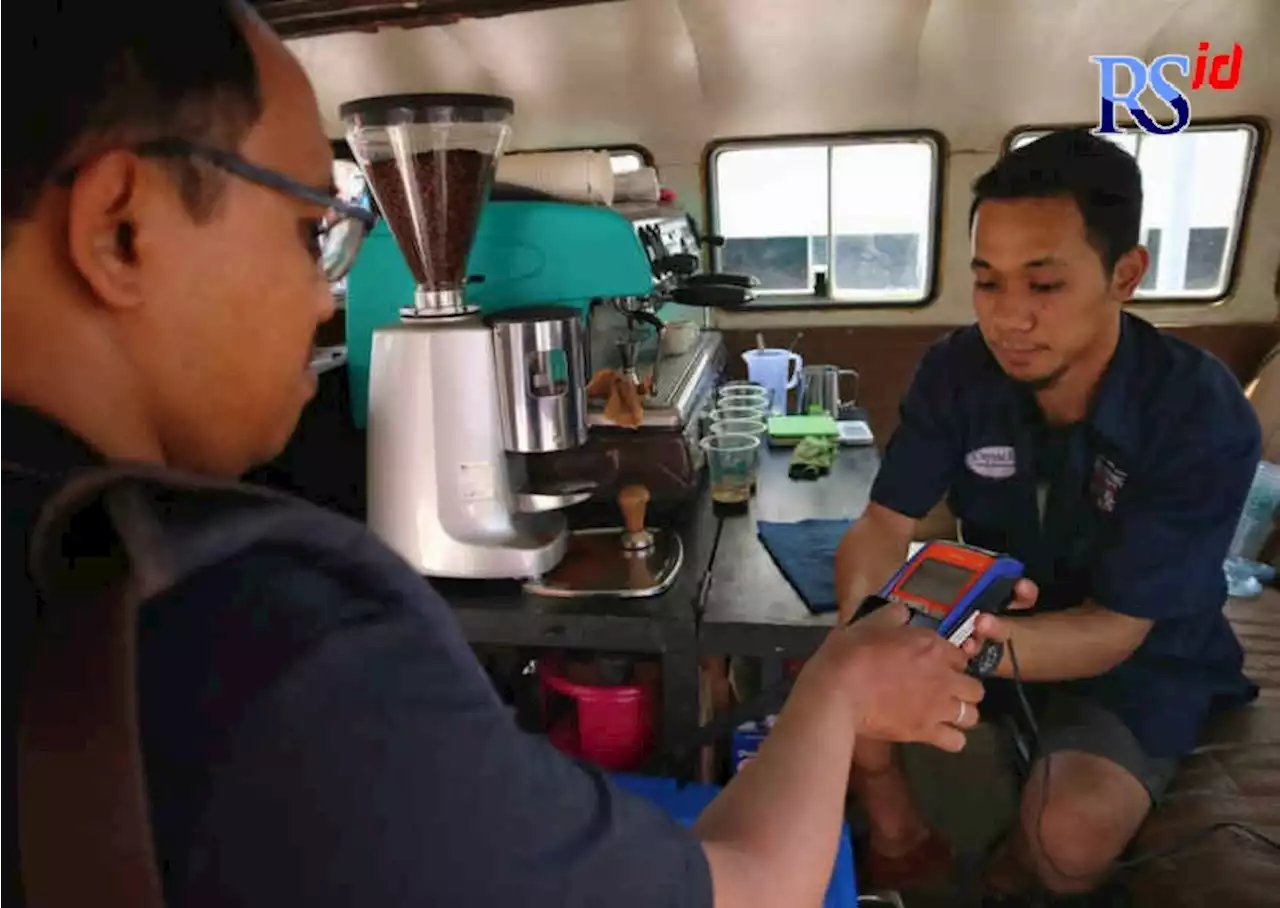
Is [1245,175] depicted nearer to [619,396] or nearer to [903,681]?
[619,396]

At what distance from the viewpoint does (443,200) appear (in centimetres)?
141

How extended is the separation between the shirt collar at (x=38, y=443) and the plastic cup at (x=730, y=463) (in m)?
1.38

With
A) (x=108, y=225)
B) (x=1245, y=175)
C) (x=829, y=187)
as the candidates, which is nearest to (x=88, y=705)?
(x=108, y=225)

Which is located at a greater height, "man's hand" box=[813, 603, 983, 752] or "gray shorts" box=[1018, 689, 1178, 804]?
"man's hand" box=[813, 603, 983, 752]

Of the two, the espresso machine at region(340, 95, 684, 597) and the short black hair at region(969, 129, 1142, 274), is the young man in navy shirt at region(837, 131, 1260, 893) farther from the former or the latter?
the espresso machine at region(340, 95, 684, 597)

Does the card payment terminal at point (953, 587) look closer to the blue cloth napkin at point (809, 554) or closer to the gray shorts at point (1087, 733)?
the blue cloth napkin at point (809, 554)

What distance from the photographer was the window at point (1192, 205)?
117 inches

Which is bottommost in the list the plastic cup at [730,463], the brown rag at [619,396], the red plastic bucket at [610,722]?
the red plastic bucket at [610,722]

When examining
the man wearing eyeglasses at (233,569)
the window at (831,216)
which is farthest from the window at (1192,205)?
the man wearing eyeglasses at (233,569)

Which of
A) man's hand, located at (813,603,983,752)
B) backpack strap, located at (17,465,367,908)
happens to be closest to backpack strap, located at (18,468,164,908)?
backpack strap, located at (17,465,367,908)

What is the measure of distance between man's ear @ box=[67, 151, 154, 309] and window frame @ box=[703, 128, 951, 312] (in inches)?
103

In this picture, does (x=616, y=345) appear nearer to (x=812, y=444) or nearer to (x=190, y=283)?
(x=812, y=444)

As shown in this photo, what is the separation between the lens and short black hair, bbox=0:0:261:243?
0.47 m

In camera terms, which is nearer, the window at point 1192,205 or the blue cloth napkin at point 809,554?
the blue cloth napkin at point 809,554
